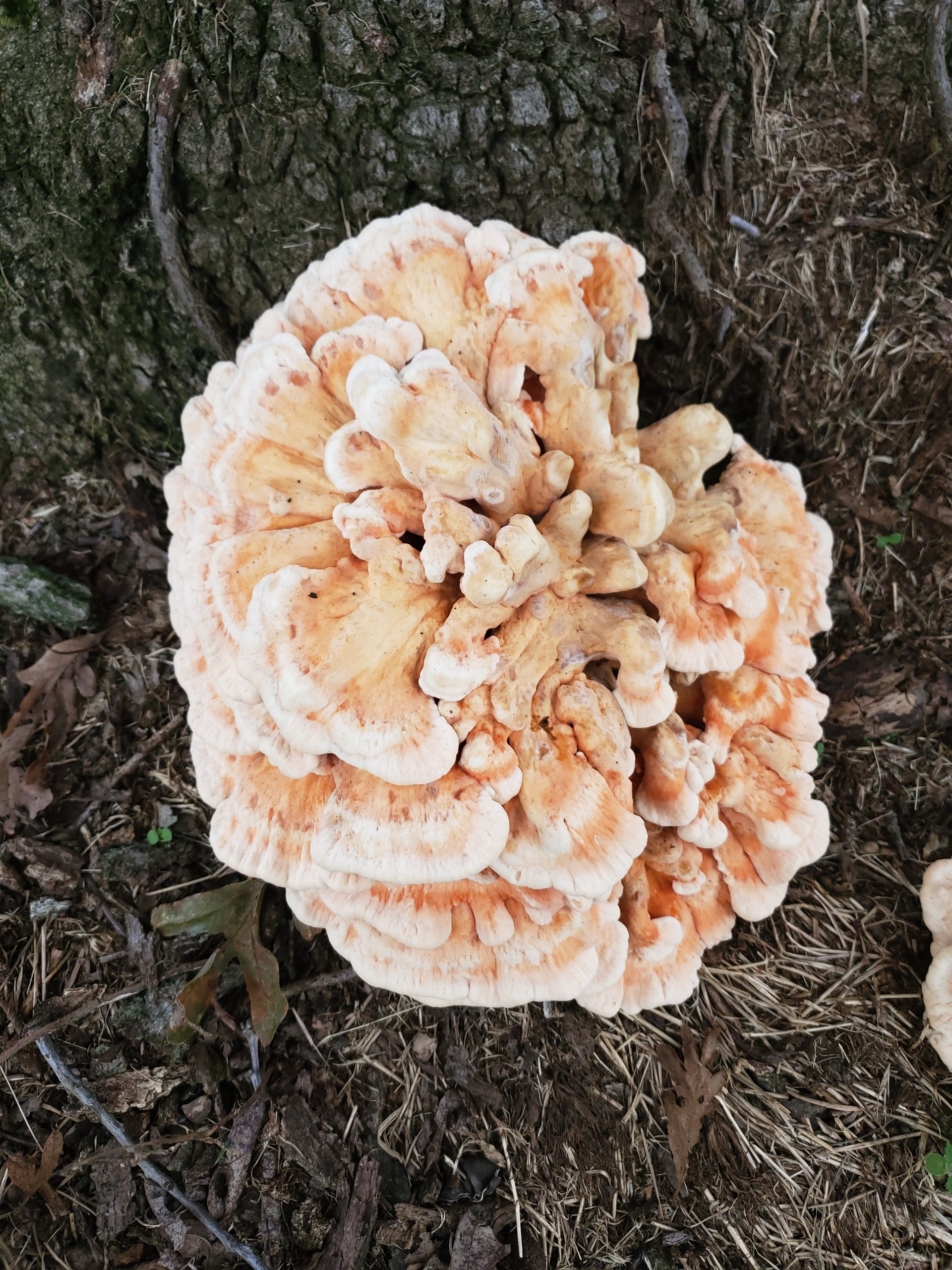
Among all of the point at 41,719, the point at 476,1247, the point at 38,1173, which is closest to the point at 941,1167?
the point at 476,1247

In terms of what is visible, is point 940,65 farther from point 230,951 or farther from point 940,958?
point 230,951

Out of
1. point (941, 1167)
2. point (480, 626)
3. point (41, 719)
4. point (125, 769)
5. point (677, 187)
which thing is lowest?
point (941, 1167)

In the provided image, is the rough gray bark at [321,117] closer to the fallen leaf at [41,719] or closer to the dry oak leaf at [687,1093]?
the fallen leaf at [41,719]

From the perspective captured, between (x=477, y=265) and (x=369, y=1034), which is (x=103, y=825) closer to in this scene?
(x=369, y=1034)

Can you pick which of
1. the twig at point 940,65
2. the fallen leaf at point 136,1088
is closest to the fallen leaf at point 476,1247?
the fallen leaf at point 136,1088

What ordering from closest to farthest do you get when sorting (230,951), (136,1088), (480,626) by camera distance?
1. (480,626)
2. (136,1088)
3. (230,951)

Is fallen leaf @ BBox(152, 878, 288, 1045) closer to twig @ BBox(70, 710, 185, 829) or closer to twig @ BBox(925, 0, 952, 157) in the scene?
twig @ BBox(70, 710, 185, 829)
